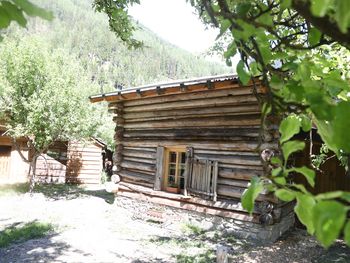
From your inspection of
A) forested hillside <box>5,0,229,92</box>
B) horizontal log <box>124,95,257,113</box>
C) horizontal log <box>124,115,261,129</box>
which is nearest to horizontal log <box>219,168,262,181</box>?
horizontal log <box>124,115,261,129</box>

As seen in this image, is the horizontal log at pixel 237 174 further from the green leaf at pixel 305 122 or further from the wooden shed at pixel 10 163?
the wooden shed at pixel 10 163

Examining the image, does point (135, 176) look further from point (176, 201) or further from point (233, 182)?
point (233, 182)

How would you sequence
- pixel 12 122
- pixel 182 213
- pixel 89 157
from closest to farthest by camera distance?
1. pixel 182 213
2. pixel 12 122
3. pixel 89 157

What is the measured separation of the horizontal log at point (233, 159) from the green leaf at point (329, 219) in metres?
8.02

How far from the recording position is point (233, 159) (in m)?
8.98

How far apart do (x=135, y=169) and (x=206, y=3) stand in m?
10.9

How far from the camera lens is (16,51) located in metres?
15.2

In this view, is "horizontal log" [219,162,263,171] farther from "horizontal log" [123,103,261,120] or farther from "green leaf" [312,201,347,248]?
"green leaf" [312,201,347,248]

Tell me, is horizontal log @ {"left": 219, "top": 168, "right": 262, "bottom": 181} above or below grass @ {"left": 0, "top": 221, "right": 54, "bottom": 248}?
above

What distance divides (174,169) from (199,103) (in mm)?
2375

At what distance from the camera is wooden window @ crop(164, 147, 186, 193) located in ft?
33.9

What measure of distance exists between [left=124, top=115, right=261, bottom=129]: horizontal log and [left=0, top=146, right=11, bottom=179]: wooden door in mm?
11574

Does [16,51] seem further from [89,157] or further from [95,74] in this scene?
[95,74]

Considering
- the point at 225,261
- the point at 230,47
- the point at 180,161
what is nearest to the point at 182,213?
the point at 180,161
